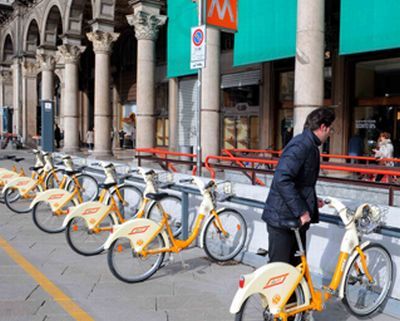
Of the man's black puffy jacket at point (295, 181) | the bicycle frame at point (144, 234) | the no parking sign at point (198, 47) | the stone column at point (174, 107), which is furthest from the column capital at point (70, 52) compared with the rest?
the man's black puffy jacket at point (295, 181)

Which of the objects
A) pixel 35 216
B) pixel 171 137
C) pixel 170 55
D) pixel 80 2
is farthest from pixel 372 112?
pixel 80 2

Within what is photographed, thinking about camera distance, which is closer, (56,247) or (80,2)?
(56,247)

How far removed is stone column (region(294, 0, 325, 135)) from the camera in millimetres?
8797

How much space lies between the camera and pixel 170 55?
15.6 meters

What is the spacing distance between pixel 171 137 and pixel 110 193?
14421mm

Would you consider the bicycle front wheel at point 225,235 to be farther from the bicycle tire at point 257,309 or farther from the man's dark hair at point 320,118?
the man's dark hair at point 320,118

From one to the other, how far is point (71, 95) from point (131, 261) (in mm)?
17440

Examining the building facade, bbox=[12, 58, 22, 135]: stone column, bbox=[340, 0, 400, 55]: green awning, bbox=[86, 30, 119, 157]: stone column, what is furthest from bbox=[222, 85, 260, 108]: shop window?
bbox=[12, 58, 22, 135]: stone column

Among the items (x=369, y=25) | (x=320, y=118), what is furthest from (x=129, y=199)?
(x=369, y=25)

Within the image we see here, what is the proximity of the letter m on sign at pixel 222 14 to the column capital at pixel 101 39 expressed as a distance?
463 inches

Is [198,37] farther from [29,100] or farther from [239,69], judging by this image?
[29,100]

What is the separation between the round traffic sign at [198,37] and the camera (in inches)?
244

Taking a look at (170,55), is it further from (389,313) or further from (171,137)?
(389,313)

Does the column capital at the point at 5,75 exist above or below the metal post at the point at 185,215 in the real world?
above
